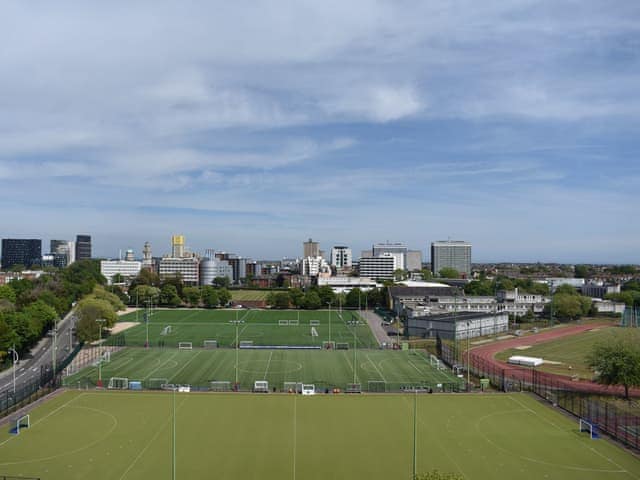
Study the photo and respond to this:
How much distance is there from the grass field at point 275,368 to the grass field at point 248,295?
64899mm

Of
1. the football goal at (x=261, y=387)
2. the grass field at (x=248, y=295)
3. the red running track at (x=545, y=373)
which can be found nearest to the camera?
the football goal at (x=261, y=387)

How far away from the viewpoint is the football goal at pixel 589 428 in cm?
2692

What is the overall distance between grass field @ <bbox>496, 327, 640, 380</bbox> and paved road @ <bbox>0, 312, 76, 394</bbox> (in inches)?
1762

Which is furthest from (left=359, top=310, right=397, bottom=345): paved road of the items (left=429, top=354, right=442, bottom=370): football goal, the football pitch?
the football pitch

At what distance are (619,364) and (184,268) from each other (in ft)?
467

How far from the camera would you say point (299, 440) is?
25.8 meters

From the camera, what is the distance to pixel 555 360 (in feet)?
170

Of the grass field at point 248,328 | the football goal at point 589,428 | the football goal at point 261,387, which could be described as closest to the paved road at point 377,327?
the grass field at point 248,328

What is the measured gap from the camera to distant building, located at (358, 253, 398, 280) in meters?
177

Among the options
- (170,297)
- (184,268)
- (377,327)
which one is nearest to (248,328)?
(377,327)

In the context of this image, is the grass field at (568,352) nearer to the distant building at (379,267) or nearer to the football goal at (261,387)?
the football goal at (261,387)

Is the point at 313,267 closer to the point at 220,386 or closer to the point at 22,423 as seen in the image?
the point at 220,386

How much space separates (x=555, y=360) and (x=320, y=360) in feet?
79.9

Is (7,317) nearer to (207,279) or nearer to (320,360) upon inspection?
(320,360)
